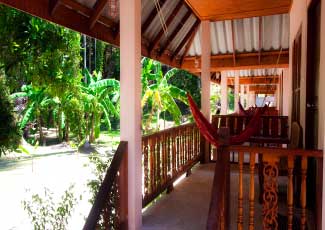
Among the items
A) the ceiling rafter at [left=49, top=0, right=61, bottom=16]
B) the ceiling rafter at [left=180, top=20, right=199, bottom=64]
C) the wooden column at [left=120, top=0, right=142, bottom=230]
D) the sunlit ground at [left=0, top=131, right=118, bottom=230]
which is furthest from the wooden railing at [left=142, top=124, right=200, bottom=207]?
the ceiling rafter at [left=180, top=20, right=199, bottom=64]

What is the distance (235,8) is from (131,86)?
11.2 ft

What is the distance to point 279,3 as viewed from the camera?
212 inches

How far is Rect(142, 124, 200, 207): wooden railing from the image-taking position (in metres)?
A: 3.72

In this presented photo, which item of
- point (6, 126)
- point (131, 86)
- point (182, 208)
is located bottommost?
point (182, 208)

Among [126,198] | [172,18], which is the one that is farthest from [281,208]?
[172,18]

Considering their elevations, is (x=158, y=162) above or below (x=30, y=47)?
below

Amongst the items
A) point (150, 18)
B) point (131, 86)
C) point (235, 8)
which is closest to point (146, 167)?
point (131, 86)

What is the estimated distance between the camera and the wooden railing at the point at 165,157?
372 cm

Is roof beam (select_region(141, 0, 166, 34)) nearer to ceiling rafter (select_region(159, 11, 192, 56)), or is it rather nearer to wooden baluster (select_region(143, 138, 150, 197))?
ceiling rafter (select_region(159, 11, 192, 56))

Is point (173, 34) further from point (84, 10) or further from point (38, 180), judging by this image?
point (38, 180)

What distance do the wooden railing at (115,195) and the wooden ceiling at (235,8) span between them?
135 inches

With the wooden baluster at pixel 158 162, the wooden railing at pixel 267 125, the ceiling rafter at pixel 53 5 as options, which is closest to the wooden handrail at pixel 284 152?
the wooden baluster at pixel 158 162

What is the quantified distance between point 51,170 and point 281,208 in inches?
Result: 359

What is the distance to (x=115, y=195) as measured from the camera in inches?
116
